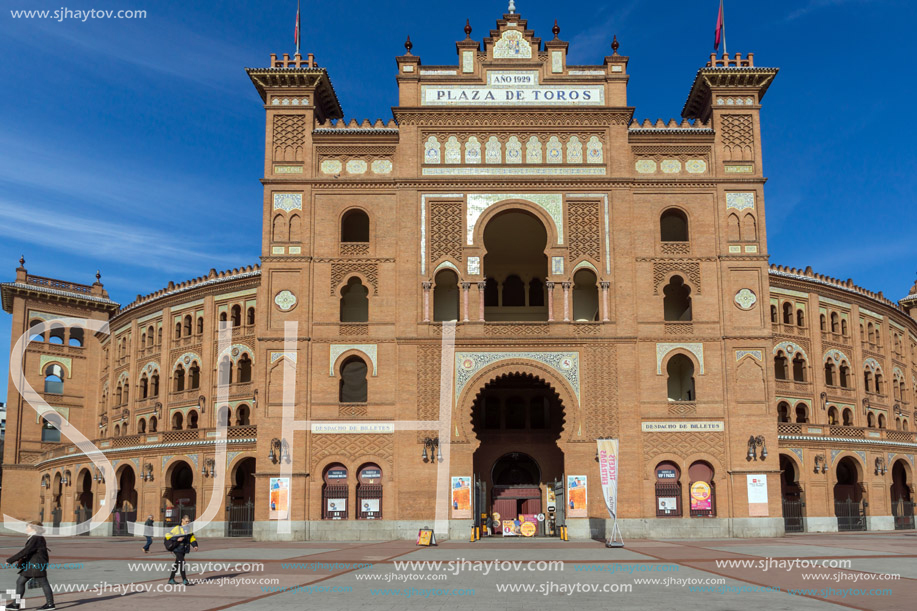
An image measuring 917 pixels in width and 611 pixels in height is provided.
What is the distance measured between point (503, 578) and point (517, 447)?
2249cm

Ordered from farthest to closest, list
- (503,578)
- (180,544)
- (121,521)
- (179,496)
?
1. (179,496)
2. (121,521)
3. (503,578)
4. (180,544)

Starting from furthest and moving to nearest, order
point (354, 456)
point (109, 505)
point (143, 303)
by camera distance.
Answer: point (143, 303) < point (109, 505) < point (354, 456)

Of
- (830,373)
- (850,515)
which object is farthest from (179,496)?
(830,373)

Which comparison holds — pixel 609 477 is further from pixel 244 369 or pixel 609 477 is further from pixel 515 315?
pixel 244 369

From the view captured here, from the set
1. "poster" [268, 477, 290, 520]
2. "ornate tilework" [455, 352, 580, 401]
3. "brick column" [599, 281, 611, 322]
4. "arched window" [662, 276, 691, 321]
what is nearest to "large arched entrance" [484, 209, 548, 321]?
"brick column" [599, 281, 611, 322]

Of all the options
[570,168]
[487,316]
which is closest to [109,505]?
[487,316]

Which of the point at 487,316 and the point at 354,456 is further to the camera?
the point at 487,316

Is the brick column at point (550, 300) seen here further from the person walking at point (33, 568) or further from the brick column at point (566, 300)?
the person walking at point (33, 568)

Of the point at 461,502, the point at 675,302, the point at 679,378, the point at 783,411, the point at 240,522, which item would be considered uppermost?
the point at 675,302

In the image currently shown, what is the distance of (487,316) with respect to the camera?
45188 millimetres

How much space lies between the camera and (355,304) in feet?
139

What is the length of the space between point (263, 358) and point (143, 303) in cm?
2349

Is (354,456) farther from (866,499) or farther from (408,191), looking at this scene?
(866,499)

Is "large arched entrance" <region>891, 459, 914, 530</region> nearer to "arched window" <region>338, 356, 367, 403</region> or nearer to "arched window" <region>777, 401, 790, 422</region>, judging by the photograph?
"arched window" <region>777, 401, 790, 422</region>
